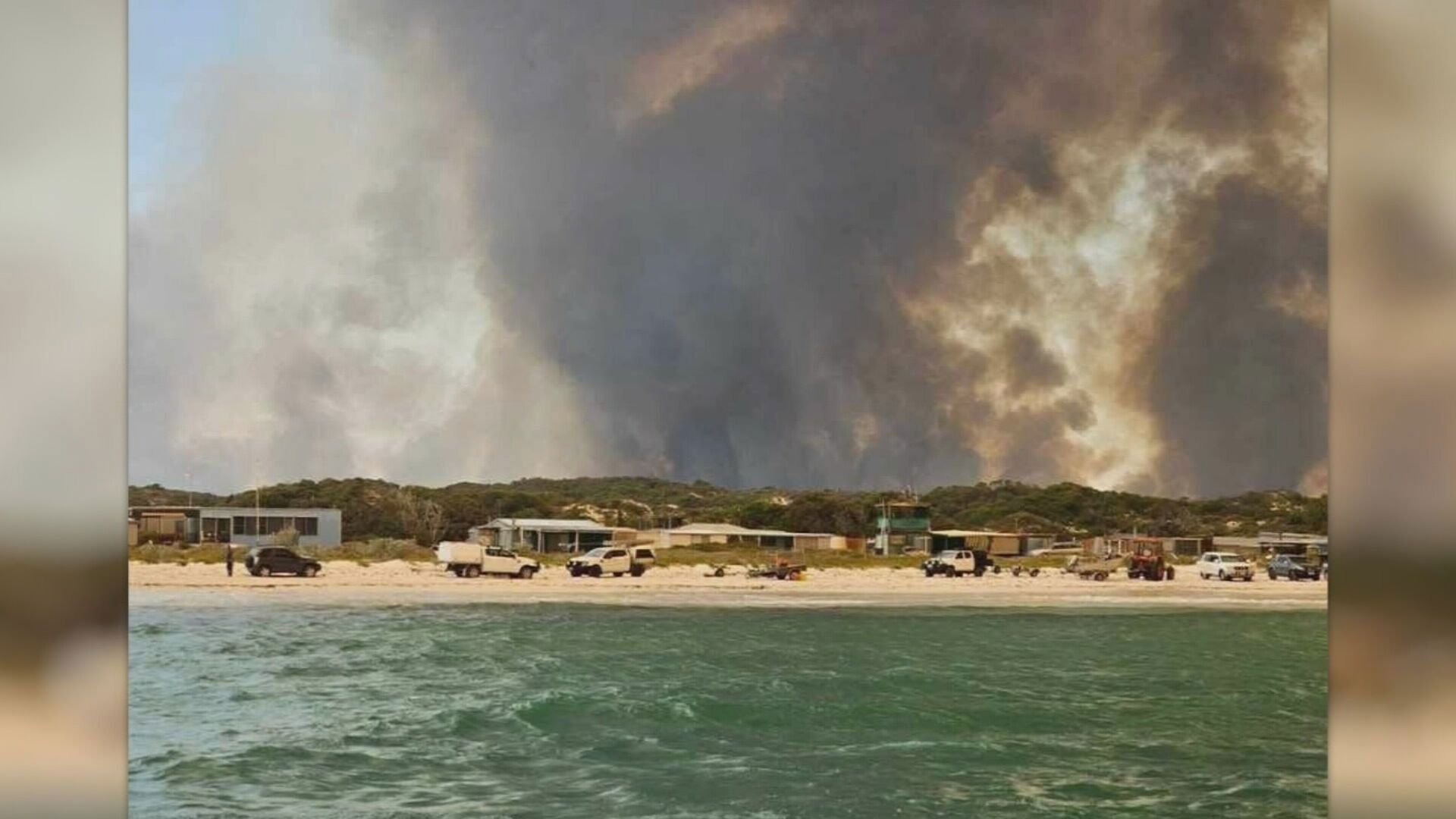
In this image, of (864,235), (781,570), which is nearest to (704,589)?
(781,570)

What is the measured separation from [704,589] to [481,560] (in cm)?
241

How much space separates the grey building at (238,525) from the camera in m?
13.5

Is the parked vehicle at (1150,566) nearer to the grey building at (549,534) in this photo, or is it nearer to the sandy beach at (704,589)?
the sandy beach at (704,589)

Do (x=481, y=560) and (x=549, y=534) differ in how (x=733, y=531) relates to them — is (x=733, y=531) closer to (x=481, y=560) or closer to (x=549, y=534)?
(x=549, y=534)

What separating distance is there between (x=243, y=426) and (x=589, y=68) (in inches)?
192

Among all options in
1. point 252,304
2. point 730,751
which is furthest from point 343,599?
point 730,751

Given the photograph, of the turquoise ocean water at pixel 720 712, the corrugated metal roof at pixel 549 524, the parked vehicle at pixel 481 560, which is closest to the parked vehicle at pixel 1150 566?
the turquoise ocean water at pixel 720 712

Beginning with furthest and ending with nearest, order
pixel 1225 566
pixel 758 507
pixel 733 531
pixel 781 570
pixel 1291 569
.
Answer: pixel 1291 569 → pixel 1225 566 → pixel 781 570 → pixel 733 531 → pixel 758 507

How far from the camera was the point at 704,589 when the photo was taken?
48.4 feet

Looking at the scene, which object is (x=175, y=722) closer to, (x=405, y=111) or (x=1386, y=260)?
(x=405, y=111)

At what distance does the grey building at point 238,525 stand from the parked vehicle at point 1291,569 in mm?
10313

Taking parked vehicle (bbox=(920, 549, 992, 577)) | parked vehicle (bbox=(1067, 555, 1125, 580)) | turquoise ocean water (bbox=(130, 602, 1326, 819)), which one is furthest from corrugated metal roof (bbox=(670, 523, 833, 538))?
parked vehicle (bbox=(1067, 555, 1125, 580))

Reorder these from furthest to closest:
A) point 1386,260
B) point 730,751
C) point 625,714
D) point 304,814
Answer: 1. point 625,714
2. point 730,751
3. point 304,814
4. point 1386,260

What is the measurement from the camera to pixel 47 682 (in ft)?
5.20
